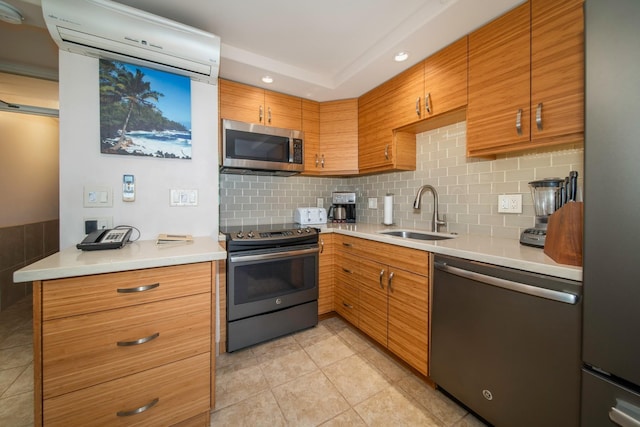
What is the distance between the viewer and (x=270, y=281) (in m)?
1.98

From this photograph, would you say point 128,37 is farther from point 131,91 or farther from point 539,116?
point 539,116

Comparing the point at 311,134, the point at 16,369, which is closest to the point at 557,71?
the point at 311,134

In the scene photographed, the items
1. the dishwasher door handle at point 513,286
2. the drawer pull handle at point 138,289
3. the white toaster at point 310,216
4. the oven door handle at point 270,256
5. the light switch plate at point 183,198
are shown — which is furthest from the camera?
the white toaster at point 310,216

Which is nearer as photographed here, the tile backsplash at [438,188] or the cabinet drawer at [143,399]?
the cabinet drawer at [143,399]

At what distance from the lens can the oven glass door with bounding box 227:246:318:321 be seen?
1.83 metres

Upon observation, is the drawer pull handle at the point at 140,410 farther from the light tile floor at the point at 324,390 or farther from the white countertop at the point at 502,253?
the white countertop at the point at 502,253

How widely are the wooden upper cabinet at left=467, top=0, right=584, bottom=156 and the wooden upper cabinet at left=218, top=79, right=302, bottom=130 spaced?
158 cm

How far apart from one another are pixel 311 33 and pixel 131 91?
4.26ft

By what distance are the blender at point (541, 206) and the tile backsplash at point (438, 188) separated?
17cm

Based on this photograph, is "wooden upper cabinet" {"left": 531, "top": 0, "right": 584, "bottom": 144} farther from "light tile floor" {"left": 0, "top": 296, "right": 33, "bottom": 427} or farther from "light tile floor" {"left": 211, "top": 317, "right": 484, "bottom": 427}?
"light tile floor" {"left": 0, "top": 296, "right": 33, "bottom": 427}

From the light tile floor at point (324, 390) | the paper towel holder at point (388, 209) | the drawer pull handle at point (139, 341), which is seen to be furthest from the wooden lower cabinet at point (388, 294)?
the drawer pull handle at point (139, 341)

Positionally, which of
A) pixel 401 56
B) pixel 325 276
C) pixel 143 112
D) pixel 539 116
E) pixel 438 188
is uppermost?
pixel 401 56

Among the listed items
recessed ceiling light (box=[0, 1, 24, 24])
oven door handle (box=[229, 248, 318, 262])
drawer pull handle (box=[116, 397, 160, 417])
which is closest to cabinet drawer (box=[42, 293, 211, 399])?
drawer pull handle (box=[116, 397, 160, 417])

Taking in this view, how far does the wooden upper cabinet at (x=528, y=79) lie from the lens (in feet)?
3.66
